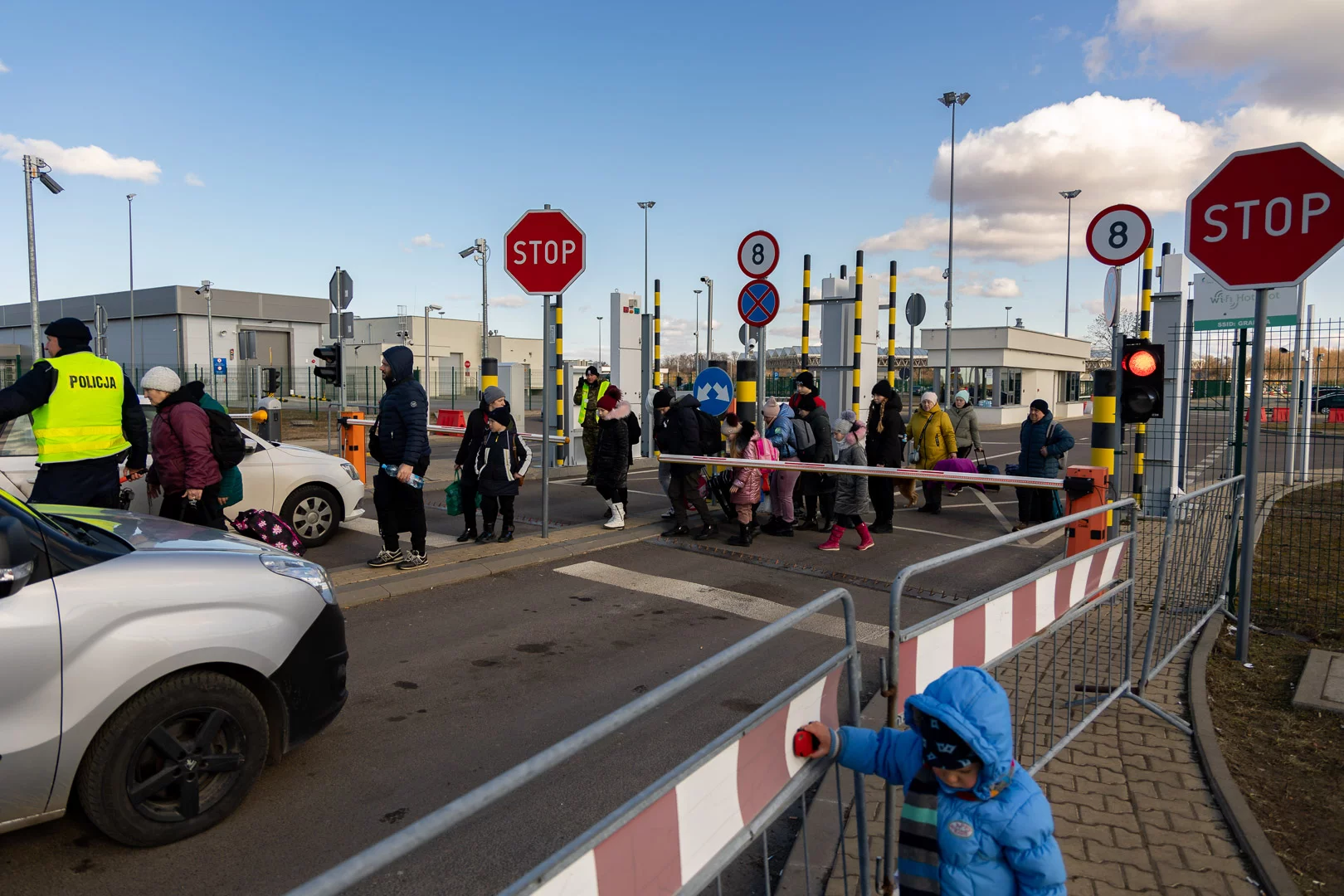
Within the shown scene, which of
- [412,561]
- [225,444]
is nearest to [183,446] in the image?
[225,444]

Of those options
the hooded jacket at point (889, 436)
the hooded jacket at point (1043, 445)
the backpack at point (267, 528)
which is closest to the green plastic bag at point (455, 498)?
the backpack at point (267, 528)

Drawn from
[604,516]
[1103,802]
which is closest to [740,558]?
[604,516]

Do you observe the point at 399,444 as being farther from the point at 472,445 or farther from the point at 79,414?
the point at 79,414

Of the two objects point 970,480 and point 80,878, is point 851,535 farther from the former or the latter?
point 80,878

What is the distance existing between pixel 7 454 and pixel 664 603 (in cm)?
538

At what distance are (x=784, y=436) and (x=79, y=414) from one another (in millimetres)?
6944

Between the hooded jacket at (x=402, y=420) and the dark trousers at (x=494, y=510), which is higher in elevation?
the hooded jacket at (x=402, y=420)

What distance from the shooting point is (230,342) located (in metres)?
57.1

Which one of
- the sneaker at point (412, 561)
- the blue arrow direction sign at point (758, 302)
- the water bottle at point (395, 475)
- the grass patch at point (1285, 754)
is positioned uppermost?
the blue arrow direction sign at point (758, 302)

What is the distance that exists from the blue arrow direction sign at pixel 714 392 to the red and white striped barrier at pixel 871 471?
114cm

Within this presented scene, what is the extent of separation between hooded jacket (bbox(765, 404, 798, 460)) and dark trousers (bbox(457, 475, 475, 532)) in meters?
3.46

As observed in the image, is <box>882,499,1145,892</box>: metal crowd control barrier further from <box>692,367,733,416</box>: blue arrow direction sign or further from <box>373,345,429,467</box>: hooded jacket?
<box>692,367,733,416</box>: blue arrow direction sign

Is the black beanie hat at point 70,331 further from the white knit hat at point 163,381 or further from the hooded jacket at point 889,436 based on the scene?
the hooded jacket at point 889,436

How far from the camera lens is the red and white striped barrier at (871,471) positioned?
8171 mm
